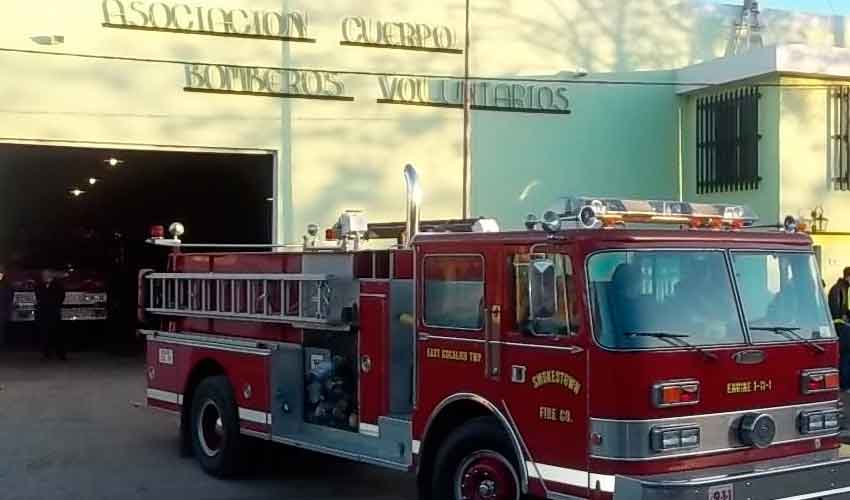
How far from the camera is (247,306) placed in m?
9.22

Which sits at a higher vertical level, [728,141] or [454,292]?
[728,141]

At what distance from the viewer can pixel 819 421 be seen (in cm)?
655

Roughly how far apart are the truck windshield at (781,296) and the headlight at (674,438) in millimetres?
761

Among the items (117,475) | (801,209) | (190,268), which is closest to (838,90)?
(801,209)

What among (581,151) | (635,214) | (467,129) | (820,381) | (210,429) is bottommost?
(210,429)

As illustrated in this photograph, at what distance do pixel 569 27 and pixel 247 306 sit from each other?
12.5 metres

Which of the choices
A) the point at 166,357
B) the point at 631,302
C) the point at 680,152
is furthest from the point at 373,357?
the point at 680,152

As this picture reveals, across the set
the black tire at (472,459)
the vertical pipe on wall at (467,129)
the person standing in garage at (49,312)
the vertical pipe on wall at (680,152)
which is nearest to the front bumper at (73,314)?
the person standing in garage at (49,312)

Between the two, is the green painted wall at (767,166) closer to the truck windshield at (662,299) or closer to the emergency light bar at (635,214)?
the emergency light bar at (635,214)

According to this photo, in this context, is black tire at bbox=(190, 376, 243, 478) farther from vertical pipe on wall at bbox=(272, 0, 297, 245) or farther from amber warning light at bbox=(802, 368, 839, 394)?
vertical pipe on wall at bbox=(272, 0, 297, 245)

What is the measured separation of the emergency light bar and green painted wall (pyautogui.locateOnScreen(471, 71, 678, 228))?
1233cm

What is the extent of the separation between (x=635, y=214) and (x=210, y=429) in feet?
15.6

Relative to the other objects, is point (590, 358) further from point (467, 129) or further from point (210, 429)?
point (467, 129)

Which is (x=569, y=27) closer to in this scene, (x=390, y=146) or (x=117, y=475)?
(x=390, y=146)
